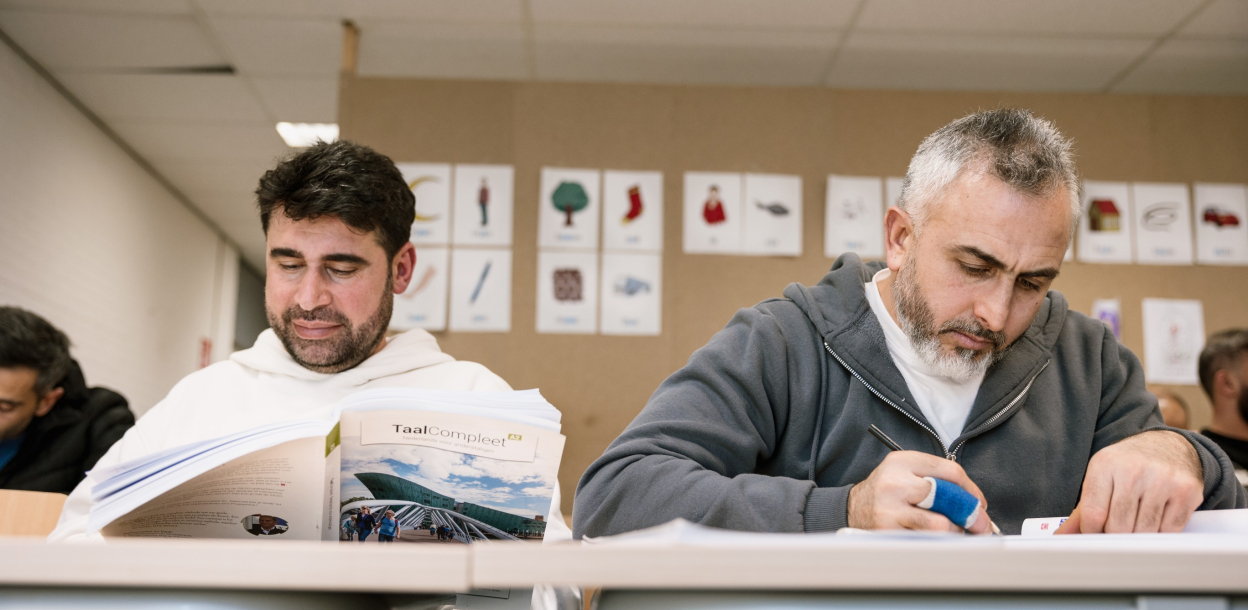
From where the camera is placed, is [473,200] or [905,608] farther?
[473,200]

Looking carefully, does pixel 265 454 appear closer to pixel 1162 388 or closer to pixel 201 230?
pixel 1162 388

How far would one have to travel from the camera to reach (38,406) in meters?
2.63

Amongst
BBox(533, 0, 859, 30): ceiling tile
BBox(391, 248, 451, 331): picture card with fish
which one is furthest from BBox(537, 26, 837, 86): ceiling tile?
BBox(391, 248, 451, 331): picture card with fish

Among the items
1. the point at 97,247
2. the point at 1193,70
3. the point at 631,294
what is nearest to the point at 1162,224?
the point at 1193,70

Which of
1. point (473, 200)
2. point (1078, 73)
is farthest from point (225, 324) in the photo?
point (1078, 73)

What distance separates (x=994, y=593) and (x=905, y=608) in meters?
0.06

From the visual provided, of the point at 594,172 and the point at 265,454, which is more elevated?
the point at 594,172

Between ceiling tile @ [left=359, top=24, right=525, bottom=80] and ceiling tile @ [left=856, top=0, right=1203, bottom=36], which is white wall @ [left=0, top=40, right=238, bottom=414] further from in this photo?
ceiling tile @ [left=856, top=0, right=1203, bottom=36]

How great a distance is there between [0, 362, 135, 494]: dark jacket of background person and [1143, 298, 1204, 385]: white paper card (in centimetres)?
370

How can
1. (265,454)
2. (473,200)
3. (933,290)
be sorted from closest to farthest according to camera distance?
(265,454)
(933,290)
(473,200)

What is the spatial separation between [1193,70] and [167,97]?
4.59 meters

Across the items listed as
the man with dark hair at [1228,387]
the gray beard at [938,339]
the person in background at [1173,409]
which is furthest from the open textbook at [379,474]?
the person in background at [1173,409]

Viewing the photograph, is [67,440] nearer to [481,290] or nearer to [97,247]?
[481,290]

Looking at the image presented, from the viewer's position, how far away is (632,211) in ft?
11.8
